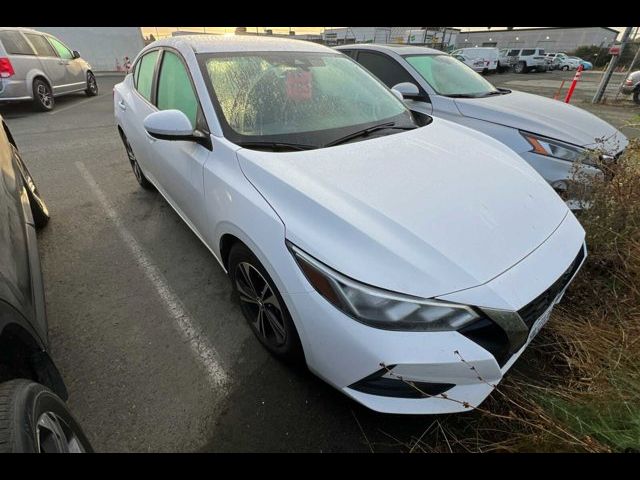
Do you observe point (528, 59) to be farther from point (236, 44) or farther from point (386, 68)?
point (236, 44)

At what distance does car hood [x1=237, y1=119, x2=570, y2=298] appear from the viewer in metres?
1.43

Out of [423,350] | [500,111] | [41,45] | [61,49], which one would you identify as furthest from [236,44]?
[61,49]

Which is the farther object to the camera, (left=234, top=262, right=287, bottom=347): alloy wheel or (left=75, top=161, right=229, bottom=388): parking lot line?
(left=75, top=161, right=229, bottom=388): parking lot line

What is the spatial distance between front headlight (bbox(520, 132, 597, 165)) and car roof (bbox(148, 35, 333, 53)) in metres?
2.18

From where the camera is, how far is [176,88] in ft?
8.69

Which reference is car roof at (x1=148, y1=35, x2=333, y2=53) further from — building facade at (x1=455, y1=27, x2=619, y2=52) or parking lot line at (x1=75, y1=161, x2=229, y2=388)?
building facade at (x1=455, y1=27, x2=619, y2=52)

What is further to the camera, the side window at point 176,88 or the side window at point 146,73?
the side window at point 146,73

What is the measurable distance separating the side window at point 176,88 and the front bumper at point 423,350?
1.56 m

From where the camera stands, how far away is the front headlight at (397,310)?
1373mm

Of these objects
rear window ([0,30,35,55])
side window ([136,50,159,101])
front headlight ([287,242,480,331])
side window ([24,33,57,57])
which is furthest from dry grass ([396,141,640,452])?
side window ([24,33,57,57])

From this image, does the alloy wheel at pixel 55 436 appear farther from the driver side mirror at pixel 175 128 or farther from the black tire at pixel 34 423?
the driver side mirror at pixel 175 128

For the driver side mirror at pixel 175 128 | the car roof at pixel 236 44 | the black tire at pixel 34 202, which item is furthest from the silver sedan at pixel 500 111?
the black tire at pixel 34 202

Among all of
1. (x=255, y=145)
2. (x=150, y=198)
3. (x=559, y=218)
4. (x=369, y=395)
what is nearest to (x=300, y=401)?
(x=369, y=395)

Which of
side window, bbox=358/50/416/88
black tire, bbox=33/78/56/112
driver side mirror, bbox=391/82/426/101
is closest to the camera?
driver side mirror, bbox=391/82/426/101
